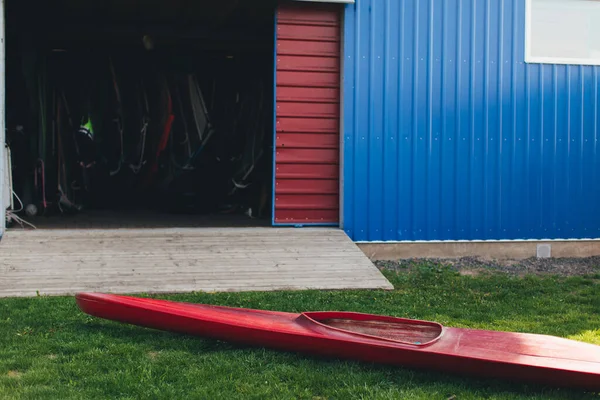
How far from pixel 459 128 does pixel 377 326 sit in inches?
179

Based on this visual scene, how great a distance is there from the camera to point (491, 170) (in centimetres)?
859

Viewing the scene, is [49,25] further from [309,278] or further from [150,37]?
[309,278]

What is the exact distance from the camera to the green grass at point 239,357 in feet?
12.3

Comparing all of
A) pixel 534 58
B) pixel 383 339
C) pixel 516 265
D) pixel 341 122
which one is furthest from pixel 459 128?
pixel 383 339

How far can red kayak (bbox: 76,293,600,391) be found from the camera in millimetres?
3783

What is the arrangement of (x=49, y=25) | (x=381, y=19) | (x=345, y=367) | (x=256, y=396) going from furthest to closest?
(x=49, y=25), (x=381, y=19), (x=345, y=367), (x=256, y=396)

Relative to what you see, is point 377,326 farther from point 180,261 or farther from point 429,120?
point 429,120

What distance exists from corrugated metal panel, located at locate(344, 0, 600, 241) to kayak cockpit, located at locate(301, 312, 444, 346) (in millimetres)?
3820

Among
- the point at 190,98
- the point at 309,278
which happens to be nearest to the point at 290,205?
the point at 309,278

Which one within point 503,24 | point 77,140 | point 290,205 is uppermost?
point 503,24

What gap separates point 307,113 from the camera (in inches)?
335

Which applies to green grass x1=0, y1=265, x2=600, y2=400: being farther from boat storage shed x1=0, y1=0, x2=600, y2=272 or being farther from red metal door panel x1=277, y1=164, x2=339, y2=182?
red metal door panel x1=277, y1=164, x2=339, y2=182

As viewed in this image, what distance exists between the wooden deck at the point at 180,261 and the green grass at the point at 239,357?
35 centimetres

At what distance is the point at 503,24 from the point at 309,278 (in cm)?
411
